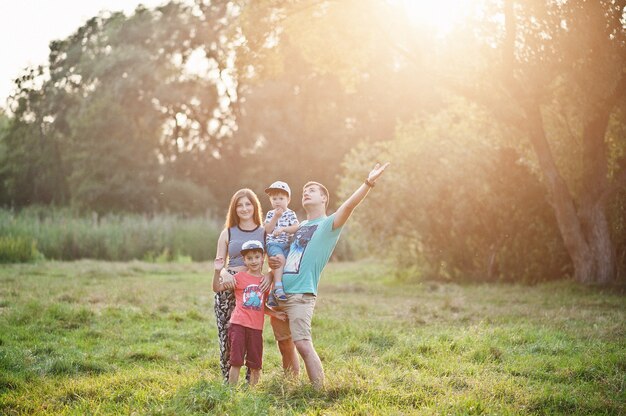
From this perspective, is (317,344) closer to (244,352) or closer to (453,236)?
(244,352)

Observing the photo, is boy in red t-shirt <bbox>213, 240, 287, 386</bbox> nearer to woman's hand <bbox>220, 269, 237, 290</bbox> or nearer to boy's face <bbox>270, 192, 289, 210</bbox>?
woman's hand <bbox>220, 269, 237, 290</bbox>

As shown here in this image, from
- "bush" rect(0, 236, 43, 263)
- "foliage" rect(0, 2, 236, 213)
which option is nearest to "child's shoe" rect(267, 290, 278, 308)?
"bush" rect(0, 236, 43, 263)

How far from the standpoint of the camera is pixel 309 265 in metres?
5.80

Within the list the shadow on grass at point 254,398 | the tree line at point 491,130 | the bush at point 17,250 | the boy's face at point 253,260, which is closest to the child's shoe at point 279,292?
the boy's face at point 253,260

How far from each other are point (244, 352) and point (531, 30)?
10.6 m

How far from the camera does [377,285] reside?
1708cm

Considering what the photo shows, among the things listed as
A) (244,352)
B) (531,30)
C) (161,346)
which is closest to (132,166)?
(531,30)

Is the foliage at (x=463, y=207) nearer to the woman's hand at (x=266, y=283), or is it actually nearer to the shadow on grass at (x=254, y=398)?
the woman's hand at (x=266, y=283)

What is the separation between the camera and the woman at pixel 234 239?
6195 millimetres

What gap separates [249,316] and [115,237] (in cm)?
1797

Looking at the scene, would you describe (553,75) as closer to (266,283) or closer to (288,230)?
(288,230)

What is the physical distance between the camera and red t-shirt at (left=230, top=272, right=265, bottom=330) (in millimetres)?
5973

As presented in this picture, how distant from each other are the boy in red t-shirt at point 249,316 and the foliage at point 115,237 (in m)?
15.4

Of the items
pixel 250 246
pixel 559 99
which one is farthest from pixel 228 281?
pixel 559 99
